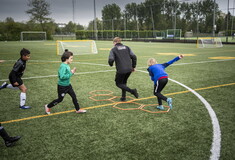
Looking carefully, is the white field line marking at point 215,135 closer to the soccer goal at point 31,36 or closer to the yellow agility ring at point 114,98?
the yellow agility ring at point 114,98

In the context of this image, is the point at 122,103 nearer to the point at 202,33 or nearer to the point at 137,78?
the point at 137,78

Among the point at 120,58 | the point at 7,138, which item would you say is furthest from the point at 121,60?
the point at 7,138

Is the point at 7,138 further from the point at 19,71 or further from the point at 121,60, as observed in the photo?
the point at 121,60

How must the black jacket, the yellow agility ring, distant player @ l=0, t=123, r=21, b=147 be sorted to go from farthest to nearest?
the black jacket, the yellow agility ring, distant player @ l=0, t=123, r=21, b=147

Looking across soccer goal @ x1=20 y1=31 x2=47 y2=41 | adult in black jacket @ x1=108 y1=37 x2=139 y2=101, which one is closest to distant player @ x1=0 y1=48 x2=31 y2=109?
adult in black jacket @ x1=108 y1=37 x2=139 y2=101

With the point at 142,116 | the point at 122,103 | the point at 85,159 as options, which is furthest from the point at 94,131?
the point at 122,103

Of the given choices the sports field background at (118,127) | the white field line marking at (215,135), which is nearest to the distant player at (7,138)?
the sports field background at (118,127)

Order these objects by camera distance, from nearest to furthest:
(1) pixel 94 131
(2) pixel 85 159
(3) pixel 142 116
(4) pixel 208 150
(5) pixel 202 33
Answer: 1. (2) pixel 85 159
2. (4) pixel 208 150
3. (1) pixel 94 131
4. (3) pixel 142 116
5. (5) pixel 202 33

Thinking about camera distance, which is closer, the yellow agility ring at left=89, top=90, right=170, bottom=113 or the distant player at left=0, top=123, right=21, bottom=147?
the distant player at left=0, top=123, right=21, bottom=147

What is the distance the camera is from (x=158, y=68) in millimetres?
4809

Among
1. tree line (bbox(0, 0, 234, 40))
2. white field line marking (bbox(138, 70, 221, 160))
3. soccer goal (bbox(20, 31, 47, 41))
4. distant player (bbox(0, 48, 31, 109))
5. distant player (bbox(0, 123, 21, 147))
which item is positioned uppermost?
tree line (bbox(0, 0, 234, 40))

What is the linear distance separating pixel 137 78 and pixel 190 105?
3602mm

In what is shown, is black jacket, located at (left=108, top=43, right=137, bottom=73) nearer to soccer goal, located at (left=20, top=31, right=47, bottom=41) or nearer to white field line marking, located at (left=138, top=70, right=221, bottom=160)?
white field line marking, located at (left=138, top=70, right=221, bottom=160)

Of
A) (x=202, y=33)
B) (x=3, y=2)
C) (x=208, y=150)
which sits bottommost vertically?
(x=208, y=150)
